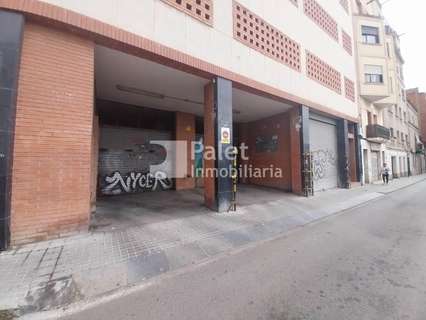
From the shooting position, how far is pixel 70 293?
2.91 metres

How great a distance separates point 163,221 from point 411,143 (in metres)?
38.8

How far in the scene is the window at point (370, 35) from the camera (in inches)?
715

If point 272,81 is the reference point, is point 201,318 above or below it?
below

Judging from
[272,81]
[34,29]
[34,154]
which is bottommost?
[34,154]

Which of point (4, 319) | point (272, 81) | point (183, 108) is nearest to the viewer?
point (4, 319)

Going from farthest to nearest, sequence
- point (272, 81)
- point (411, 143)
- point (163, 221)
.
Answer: point (411, 143) → point (272, 81) → point (163, 221)

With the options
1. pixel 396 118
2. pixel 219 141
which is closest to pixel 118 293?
pixel 219 141

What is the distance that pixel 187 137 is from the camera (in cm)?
1212

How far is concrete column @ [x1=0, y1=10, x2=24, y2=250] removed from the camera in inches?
148

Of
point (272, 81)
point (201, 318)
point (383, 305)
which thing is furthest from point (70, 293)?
point (272, 81)

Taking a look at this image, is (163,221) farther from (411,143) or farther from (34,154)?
(411,143)

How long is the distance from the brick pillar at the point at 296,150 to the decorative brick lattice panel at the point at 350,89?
6.47 meters

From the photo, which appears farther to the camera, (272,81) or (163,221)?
(272,81)

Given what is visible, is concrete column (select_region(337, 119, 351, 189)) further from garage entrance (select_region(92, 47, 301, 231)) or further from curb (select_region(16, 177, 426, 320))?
curb (select_region(16, 177, 426, 320))
